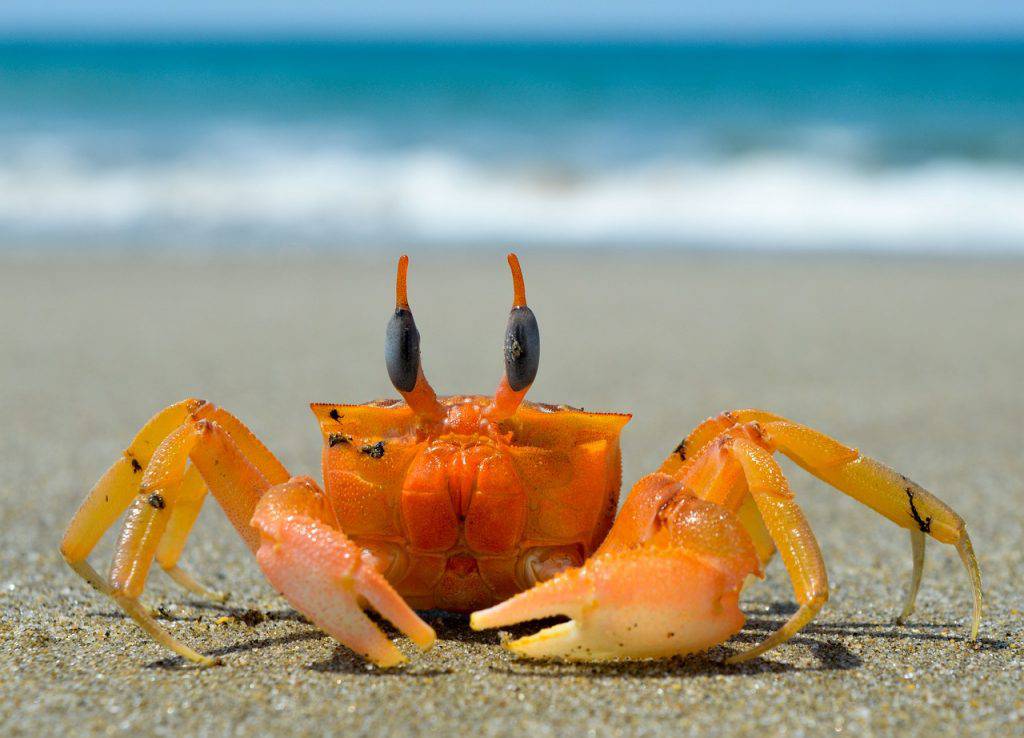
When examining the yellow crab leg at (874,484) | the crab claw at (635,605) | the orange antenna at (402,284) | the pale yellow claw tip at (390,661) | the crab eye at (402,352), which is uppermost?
the orange antenna at (402,284)

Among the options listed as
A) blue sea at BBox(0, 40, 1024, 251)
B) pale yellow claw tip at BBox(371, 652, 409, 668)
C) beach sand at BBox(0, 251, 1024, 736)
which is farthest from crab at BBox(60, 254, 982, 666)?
blue sea at BBox(0, 40, 1024, 251)

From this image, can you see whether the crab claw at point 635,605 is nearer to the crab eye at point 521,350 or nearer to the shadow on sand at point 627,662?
the shadow on sand at point 627,662

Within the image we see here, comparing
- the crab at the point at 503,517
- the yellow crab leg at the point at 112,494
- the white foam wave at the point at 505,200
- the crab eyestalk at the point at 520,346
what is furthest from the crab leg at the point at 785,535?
the white foam wave at the point at 505,200

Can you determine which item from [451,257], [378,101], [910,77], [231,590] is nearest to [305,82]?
[378,101]

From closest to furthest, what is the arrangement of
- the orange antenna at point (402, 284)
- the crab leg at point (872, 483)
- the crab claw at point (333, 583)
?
the crab claw at point (333, 583) → the orange antenna at point (402, 284) → the crab leg at point (872, 483)

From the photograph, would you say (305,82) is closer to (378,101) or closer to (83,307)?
(378,101)

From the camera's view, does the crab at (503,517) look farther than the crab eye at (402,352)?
No

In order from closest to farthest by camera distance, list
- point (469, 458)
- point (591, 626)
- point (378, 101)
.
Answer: point (591, 626) → point (469, 458) → point (378, 101)
